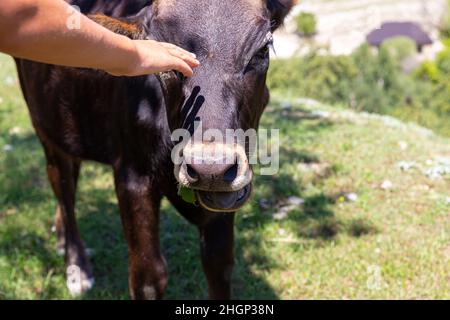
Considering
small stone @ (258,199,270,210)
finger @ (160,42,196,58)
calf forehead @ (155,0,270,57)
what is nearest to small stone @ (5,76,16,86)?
small stone @ (258,199,270,210)

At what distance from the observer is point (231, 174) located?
2.63 meters

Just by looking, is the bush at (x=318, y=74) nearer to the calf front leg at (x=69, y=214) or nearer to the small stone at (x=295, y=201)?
the small stone at (x=295, y=201)

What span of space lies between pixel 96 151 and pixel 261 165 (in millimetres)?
2623

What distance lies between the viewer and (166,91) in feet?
10.4

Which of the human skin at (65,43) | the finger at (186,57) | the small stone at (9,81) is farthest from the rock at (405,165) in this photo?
the small stone at (9,81)

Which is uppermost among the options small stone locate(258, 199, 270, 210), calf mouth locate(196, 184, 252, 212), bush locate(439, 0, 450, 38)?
calf mouth locate(196, 184, 252, 212)

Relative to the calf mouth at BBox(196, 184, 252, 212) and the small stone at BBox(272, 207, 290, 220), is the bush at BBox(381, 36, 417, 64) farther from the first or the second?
the calf mouth at BBox(196, 184, 252, 212)

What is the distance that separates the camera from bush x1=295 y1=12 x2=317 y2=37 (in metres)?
50.0

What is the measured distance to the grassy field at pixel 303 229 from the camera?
469cm

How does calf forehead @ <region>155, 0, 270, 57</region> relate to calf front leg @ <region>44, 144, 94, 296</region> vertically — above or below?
above

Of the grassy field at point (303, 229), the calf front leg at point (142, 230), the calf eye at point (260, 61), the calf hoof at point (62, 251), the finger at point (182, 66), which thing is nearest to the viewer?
the finger at point (182, 66)

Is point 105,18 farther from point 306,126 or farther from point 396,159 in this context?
point 306,126

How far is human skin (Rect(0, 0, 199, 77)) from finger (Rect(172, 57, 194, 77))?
15 mm

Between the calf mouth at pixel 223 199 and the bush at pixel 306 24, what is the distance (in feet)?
159
